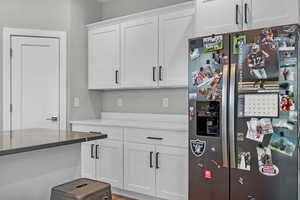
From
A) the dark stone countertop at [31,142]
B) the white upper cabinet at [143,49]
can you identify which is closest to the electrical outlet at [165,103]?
the white upper cabinet at [143,49]

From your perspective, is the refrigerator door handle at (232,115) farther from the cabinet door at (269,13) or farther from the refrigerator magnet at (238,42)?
the cabinet door at (269,13)

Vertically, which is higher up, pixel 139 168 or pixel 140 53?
pixel 140 53

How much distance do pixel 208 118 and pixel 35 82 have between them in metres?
2.65

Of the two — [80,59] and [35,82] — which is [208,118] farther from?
[35,82]

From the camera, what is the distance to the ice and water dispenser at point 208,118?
2.50 meters

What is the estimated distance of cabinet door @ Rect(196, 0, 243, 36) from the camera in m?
2.66

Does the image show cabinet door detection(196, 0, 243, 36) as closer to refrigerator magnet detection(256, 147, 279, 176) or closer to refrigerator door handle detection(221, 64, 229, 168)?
refrigerator door handle detection(221, 64, 229, 168)

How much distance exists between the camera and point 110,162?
12.0ft

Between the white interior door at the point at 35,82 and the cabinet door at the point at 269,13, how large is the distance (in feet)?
8.96

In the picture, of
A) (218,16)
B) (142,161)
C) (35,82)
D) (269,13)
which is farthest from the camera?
(35,82)

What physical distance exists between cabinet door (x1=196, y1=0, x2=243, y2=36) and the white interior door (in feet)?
7.43

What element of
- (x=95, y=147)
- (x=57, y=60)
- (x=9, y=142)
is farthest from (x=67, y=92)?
(x=9, y=142)

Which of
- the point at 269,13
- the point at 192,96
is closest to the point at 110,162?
the point at 192,96

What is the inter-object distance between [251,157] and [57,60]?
3.03m
